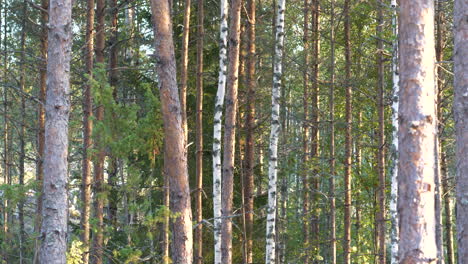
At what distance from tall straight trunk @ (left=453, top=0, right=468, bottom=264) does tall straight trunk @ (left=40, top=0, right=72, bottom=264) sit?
5.14m

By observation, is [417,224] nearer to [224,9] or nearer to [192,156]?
[224,9]

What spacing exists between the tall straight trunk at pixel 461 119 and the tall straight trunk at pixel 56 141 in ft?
16.9

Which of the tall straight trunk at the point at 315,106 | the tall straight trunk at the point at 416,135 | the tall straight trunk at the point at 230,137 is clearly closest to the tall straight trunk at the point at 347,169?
the tall straight trunk at the point at 315,106

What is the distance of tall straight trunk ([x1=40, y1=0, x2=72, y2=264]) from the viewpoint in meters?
8.45

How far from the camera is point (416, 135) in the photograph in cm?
598

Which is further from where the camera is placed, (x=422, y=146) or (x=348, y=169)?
(x=348, y=169)

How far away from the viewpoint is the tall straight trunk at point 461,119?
25.2 feet

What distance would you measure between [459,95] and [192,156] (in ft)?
31.8

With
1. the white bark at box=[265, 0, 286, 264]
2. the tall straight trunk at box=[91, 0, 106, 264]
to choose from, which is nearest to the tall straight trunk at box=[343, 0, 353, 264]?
the white bark at box=[265, 0, 286, 264]

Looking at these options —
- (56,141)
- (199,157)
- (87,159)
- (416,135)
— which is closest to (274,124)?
(199,157)

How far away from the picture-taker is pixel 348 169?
54.5ft

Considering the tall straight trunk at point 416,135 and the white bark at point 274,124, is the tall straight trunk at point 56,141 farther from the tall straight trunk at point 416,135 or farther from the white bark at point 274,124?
the white bark at point 274,124

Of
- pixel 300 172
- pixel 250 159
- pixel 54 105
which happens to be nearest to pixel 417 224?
pixel 54 105

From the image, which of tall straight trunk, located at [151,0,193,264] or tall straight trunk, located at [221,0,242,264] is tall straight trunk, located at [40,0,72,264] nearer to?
tall straight trunk, located at [151,0,193,264]
